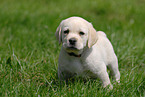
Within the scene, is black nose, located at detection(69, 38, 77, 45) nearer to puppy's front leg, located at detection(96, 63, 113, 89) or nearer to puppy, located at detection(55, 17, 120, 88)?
puppy, located at detection(55, 17, 120, 88)

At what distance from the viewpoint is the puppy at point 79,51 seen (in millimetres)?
3162

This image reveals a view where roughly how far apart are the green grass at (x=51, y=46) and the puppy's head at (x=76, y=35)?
1.76 feet

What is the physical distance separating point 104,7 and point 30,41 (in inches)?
144

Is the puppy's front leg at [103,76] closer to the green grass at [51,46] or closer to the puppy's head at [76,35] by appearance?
the green grass at [51,46]

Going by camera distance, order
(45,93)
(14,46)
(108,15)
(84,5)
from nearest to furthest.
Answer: (45,93)
(14,46)
(108,15)
(84,5)

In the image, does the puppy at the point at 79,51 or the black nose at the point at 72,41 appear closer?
the black nose at the point at 72,41

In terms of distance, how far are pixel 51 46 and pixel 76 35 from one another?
1792 millimetres

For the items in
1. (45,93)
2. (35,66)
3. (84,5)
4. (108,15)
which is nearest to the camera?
(45,93)

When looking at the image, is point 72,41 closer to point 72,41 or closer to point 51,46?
point 72,41

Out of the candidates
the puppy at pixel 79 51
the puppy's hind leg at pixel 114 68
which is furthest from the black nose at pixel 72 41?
the puppy's hind leg at pixel 114 68

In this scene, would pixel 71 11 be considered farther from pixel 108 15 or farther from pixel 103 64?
pixel 103 64

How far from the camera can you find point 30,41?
5.04 m

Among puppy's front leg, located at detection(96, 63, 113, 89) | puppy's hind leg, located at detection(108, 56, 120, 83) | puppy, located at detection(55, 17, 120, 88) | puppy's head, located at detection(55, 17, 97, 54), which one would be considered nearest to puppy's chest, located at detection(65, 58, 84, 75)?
puppy, located at detection(55, 17, 120, 88)

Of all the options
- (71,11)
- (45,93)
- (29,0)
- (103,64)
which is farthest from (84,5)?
(45,93)
